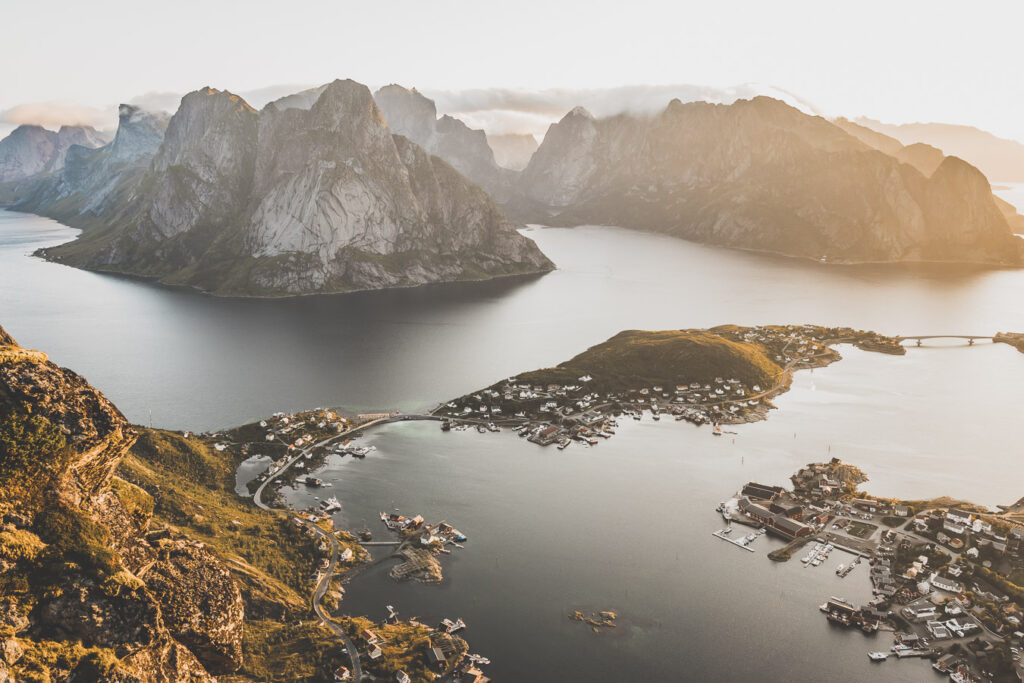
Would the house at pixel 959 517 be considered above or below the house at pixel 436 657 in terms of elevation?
above

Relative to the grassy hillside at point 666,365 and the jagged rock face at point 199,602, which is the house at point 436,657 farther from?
the grassy hillside at point 666,365

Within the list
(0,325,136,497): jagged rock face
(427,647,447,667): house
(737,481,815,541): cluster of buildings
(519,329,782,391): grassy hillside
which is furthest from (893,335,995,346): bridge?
(0,325,136,497): jagged rock face

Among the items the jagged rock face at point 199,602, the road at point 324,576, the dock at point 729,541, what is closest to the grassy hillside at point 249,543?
the road at point 324,576

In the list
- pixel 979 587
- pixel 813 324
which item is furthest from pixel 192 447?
pixel 813 324

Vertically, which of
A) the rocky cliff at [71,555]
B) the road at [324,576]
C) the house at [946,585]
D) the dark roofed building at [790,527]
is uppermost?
the rocky cliff at [71,555]

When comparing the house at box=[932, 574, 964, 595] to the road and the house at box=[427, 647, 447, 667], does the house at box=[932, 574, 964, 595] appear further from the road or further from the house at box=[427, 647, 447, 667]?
the road

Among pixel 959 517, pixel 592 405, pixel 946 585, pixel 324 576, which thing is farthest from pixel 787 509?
pixel 324 576

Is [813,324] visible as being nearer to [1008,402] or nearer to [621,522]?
[1008,402]

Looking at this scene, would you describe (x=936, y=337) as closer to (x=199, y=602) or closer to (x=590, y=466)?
(x=590, y=466)
